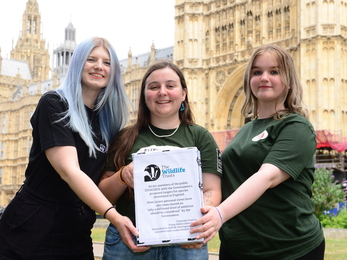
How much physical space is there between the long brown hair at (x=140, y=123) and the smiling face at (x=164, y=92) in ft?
0.18

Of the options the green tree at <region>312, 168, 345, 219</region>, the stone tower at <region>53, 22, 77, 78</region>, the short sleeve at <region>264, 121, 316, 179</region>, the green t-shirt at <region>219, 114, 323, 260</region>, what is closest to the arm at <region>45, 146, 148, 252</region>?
the green t-shirt at <region>219, 114, 323, 260</region>

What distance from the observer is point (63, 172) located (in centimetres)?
285

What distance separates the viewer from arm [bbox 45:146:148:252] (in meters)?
2.66

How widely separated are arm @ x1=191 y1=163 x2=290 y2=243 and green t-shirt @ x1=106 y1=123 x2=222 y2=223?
1.24 feet

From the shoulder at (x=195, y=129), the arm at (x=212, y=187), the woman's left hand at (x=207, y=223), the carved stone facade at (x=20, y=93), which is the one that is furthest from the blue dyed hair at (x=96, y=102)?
the carved stone facade at (x=20, y=93)

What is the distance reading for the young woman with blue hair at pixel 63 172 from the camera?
292cm

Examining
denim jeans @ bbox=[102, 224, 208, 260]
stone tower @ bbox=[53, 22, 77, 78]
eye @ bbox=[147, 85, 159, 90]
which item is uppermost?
stone tower @ bbox=[53, 22, 77, 78]

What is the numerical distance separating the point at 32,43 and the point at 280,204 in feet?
212

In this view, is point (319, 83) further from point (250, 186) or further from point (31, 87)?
point (31, 87)

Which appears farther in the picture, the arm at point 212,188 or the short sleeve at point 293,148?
the arm at point 212,188

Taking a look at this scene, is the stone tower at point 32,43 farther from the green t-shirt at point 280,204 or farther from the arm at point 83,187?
the green t-shirt at point 280,204

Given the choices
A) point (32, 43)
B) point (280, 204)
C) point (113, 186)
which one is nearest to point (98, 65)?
point (113, 186)

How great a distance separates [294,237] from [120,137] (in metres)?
1.32

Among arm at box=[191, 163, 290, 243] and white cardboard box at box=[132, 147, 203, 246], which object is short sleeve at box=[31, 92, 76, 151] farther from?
arm at box=[191, 163, 290, 243]
